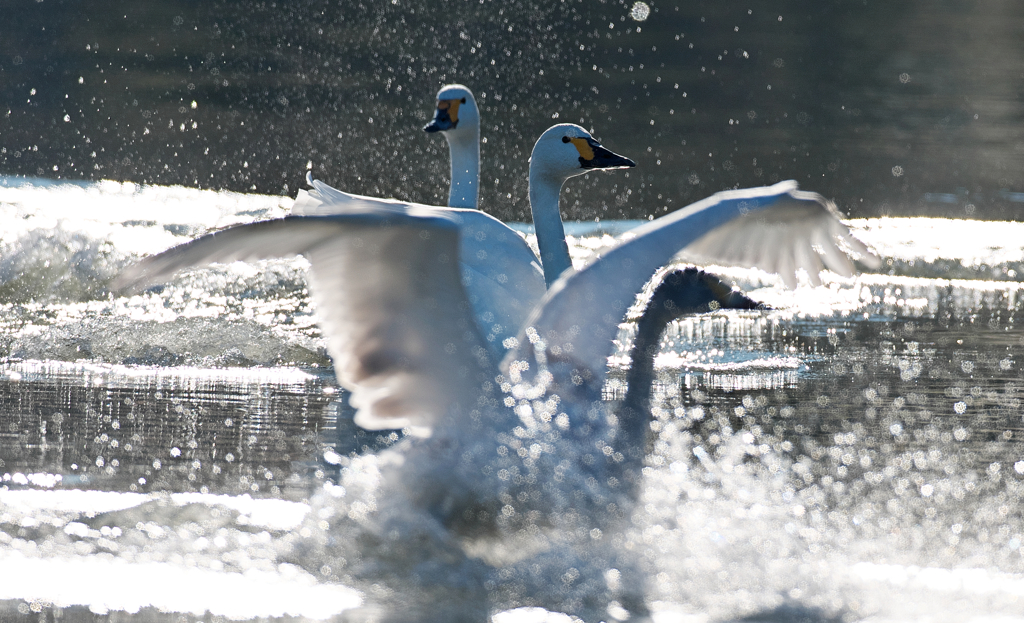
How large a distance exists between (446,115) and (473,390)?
420 cm

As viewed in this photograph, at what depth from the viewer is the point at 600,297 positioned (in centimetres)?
361

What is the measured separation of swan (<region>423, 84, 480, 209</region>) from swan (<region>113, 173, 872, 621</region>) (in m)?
3.50

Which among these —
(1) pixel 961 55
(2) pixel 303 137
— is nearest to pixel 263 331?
(2) pixel 303 137

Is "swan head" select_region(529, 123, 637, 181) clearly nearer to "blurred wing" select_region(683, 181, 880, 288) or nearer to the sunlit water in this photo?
the sunlit water

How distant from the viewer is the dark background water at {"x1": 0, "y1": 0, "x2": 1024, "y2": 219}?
13602 millimetres

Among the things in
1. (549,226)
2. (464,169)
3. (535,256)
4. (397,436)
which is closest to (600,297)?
(535,256)

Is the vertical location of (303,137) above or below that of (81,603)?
above

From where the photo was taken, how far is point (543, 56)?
23.9m

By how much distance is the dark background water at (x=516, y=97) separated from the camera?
13.6 m

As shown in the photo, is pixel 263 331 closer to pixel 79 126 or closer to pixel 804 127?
pixel 79 126

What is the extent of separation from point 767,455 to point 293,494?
174 cm

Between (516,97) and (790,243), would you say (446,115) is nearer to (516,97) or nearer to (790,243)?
(790,243)

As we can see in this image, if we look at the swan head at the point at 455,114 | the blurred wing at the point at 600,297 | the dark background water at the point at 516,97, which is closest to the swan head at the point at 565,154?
the swan head at the point at 455,114

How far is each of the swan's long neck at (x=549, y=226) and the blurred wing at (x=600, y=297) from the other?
1597 mm
